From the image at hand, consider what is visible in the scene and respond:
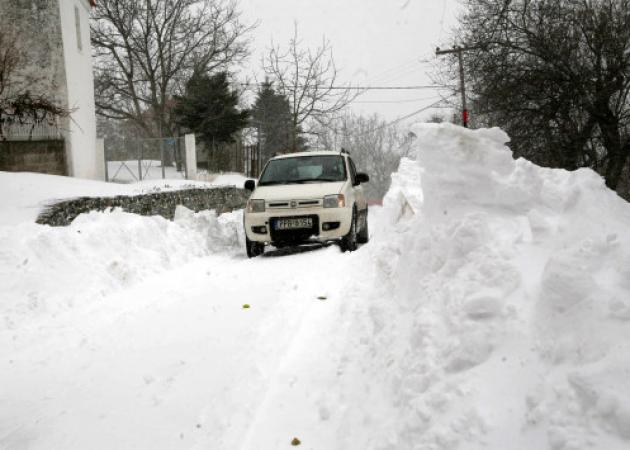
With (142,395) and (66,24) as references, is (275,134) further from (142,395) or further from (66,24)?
(142,395)

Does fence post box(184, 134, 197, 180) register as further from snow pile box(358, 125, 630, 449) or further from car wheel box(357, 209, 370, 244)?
snow pile box(358, 125, 630, 449)

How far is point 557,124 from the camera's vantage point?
15406mm

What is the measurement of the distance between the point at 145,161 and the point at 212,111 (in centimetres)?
931

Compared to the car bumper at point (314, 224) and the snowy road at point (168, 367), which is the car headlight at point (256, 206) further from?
the snowy road at point (168, 367)

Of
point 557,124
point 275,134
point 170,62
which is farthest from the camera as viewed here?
point 275,134

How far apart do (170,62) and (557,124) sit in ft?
81.1

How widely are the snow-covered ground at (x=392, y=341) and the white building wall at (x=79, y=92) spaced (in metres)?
11.6

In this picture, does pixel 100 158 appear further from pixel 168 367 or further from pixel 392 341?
pixel 392 341

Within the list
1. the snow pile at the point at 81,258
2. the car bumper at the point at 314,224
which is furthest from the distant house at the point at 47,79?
the car bumper at the point at 314,224

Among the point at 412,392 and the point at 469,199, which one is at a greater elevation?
the point at 469,199

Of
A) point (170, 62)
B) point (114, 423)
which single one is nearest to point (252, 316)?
point (114, 423)

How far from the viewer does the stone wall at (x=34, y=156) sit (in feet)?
45.8

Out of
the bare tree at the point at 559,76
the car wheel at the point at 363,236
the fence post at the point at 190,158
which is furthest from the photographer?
the fence post at the point at 190,158

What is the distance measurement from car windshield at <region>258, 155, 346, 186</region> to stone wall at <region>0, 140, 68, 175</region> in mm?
9311
